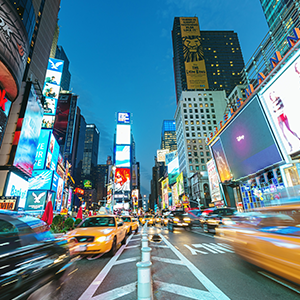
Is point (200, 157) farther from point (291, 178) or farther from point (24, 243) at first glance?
point (24, 243)

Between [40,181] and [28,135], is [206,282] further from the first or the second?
[40,181]

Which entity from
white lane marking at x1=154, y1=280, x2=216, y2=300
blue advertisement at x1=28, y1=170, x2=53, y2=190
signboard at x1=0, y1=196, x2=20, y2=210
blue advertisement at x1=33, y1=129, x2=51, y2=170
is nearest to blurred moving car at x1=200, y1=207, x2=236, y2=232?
white lane marking at x1=154, y1=280, x2=216, y2=300

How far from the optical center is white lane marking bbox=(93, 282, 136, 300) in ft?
11.7

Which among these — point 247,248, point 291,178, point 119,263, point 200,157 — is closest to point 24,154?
point 119,263

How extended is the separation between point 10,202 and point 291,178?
1525 inches

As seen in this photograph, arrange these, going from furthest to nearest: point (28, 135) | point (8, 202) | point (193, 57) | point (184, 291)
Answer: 1. point (193, 57)
2. point (28, 135)
3. point (8, 202)
4. point (184, 291)

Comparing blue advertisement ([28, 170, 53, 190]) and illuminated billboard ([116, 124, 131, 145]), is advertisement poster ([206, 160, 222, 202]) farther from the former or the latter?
illuminated billboard ([116, 124, 131, 145])

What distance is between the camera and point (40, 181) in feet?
136

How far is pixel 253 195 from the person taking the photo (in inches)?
1352

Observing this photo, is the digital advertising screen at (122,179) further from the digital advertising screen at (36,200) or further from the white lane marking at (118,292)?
the white lane marking at (118,292)

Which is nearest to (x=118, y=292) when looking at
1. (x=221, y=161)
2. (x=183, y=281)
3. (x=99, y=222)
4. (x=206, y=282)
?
(x=183, y=281)

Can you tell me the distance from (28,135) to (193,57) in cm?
7251

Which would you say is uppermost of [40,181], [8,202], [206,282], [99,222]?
[40,181]

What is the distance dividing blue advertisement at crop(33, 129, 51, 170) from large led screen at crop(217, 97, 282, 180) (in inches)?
1498
